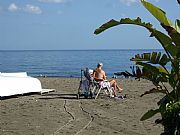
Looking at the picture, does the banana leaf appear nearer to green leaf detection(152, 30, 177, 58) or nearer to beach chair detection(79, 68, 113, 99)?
green leaf detection(152, 30, 177, 58)

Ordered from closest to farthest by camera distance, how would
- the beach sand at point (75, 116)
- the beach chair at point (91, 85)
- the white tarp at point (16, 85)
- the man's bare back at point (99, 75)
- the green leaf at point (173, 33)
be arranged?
the green leaf at point (173, 33), the beach sand at point (75, 116), the white tarp at point (16, 85), the beach chair at point (91, 85), the man's bare back at point (99, 75)

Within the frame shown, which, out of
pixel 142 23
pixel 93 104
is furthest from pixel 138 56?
pixel 93 104

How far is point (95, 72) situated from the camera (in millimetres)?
14258

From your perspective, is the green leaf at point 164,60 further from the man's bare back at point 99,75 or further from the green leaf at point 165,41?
the man's bare back at point 99,75

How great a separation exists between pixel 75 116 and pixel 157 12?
17.4ft

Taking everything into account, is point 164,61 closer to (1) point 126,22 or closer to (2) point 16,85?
(1) point 126,22

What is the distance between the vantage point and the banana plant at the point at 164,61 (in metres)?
5.15

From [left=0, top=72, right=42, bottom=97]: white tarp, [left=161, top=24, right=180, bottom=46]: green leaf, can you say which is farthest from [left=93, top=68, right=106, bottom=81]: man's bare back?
[left=161, top=24, right=180, bottom=46]: green leaf

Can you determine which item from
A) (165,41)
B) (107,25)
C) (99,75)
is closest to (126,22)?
(107,25)

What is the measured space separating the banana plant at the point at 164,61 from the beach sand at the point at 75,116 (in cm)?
294

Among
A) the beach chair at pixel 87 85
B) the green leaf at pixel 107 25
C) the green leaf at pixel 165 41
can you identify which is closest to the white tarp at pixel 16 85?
the beach chair at pixel 87 85

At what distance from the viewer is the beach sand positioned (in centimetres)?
855

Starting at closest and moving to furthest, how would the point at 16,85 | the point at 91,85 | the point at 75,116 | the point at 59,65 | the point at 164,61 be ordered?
the point at 164,61
the point at 75,116
the point at 91,85
the point at 16,85
the point at 59,65

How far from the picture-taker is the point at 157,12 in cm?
531
